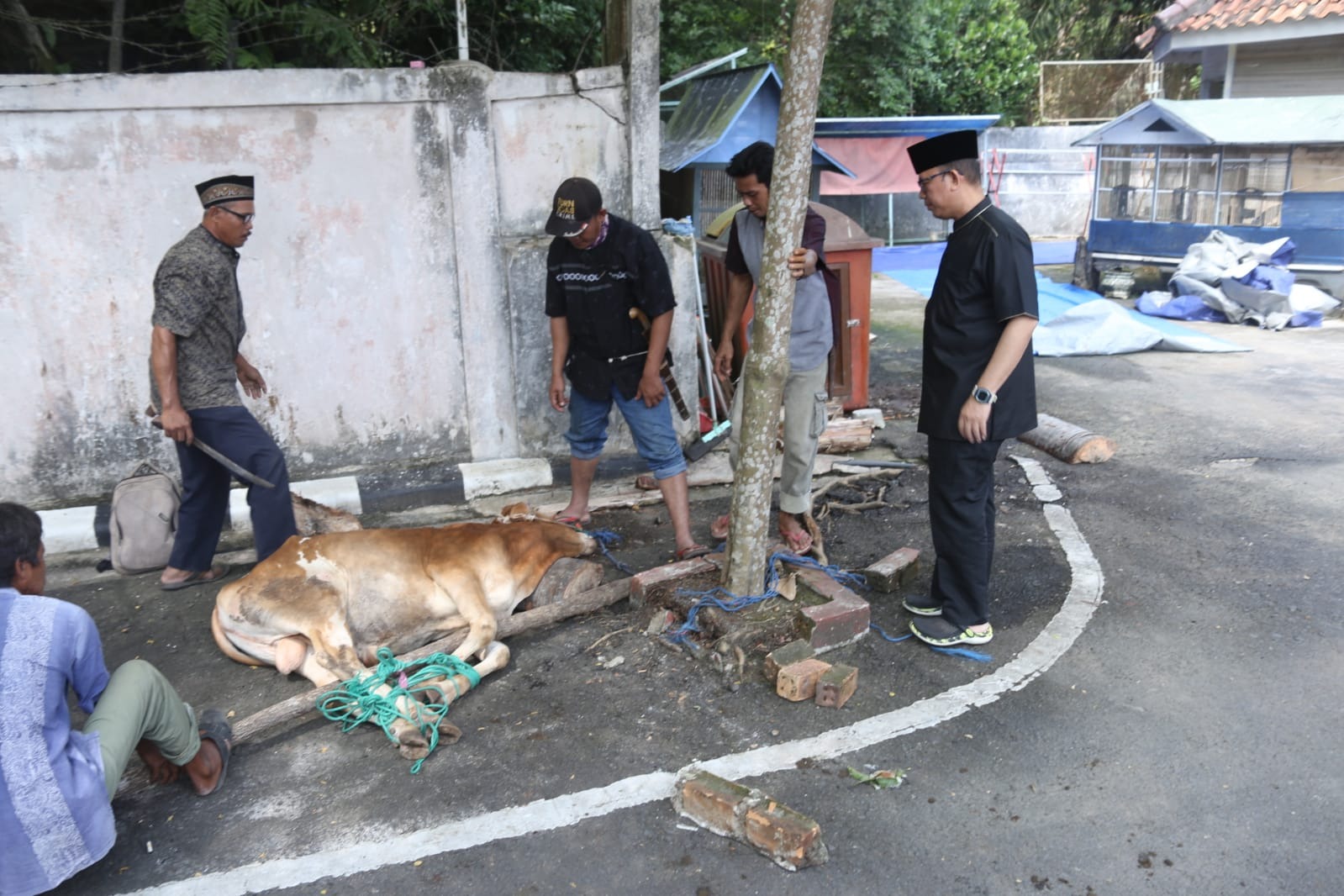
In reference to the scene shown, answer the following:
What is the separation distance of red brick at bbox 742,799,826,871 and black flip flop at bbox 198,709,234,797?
1.84 metres

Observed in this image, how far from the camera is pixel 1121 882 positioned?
9.81 ft

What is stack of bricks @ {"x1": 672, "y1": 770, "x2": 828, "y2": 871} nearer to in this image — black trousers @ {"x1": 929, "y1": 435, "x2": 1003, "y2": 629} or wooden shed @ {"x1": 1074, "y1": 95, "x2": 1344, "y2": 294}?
black trousers @ {"x1": 929, "y1": 435, "x2": 1003, "y2": 629}

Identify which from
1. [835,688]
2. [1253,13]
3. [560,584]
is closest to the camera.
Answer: [835,688]

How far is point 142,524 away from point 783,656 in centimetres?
349

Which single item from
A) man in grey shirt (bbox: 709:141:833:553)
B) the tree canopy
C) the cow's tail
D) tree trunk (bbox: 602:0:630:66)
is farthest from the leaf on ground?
the tree canopy

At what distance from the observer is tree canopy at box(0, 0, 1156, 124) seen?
6.96m

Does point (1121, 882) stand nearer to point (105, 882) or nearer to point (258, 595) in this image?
point (105, 882)

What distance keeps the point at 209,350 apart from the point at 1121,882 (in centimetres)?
437

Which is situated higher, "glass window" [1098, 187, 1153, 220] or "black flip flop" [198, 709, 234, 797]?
"glass window" [1098, 187, 1153, 220]

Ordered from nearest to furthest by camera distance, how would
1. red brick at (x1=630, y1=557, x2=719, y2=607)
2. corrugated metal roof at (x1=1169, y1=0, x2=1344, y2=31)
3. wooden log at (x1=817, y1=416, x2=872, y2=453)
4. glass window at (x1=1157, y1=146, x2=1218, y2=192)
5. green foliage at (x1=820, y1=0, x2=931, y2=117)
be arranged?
red brick at (x1=630, y1=557, x2=719, y2=607)
wooden log at (x1=817, y1=416, x2=872, y2=453)
glass window at (x1=1157, y1=146, x2=1218, y2=192)
corrugated metal roof at (x1=1169, y1=0, x2=1344, y2=31)
green foliage at (x1=820, y1=0, x2=931, y2=117)

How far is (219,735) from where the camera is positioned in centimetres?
360

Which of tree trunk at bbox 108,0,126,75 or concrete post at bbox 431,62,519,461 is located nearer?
concrete post at bbox 431,62,519,461

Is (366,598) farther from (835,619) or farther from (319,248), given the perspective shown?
(319,248)

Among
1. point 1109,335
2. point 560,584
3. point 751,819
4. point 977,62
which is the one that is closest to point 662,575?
point 560,584
